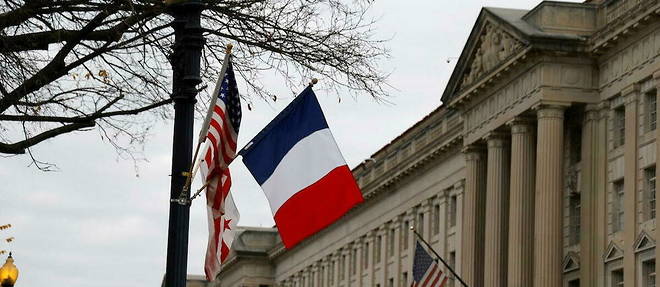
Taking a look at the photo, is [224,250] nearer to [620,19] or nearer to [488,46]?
[620,19]

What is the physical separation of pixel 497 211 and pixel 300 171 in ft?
147

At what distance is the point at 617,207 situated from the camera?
59.4 meters

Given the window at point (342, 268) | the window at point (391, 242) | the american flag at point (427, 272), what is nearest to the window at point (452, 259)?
the window at point (391, 242)

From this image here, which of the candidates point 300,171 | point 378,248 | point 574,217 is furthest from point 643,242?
point 378,248

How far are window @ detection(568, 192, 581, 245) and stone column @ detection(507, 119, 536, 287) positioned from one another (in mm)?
1694

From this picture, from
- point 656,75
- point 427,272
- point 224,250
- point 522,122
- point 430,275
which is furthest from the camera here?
point 522,122

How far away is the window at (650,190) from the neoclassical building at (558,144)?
44 millimetres

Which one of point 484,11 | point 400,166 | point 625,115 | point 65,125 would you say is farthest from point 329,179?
point 400,166

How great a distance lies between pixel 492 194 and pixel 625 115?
9.58m

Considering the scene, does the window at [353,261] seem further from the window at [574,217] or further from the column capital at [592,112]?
the column capital at [592,112]

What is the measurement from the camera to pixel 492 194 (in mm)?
67438

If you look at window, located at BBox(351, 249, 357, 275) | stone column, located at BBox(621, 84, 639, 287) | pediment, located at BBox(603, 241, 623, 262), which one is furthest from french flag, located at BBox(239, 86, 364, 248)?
window, located at BBox(351, 249, 357, 275)

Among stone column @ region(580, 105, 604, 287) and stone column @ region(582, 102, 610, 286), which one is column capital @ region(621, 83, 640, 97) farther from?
stone column @ region(580, 105, 604, 287)

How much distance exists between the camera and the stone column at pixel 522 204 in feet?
207
